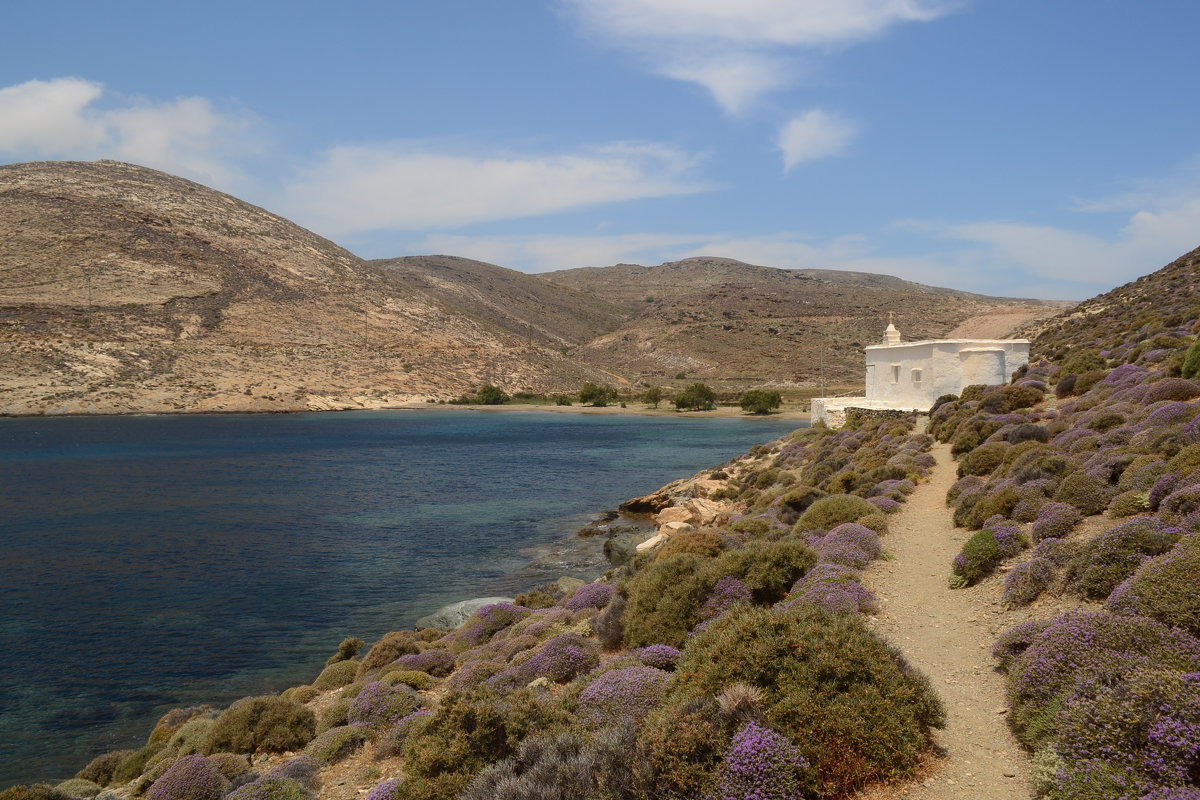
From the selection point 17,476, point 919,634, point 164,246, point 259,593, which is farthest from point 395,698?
point 164,246

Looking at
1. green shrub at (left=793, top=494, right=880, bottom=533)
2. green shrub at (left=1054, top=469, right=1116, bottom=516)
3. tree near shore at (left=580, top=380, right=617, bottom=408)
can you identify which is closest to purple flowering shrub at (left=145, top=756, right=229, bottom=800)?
green shrub at (left=793, top=494, right=880, bottom=533)

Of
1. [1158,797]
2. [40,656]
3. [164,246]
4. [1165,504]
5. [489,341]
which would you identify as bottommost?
[40,656]

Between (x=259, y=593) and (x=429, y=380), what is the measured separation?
85.0 m

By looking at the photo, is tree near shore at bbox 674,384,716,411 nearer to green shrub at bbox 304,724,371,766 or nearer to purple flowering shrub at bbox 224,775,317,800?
green shrub at bbox 304,724,371,766

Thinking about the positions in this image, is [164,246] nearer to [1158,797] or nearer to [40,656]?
[40,656]

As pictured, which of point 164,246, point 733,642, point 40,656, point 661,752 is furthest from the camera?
point 164,246

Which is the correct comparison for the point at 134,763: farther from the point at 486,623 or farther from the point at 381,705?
the point at 486,623

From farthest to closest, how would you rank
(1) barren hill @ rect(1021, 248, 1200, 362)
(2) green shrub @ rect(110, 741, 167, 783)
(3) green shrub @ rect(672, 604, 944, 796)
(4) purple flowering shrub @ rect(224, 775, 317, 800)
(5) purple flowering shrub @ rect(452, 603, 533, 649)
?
(1) barren hill @ rect(1021, 248, 1200, 362), (5) purple flowering shrub @ rect(452, 603, 533, 649), (2) green shrub @ rect(110, 741, 167, 783), (4) purple flowering shrub @ rect(224, 775, 317, 800), (3) green shrub @ rect(672, 604, 944, 796)

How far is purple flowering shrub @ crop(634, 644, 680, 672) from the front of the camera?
8344 millimetres

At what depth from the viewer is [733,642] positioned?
627 centimetres

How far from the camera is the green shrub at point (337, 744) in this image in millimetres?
9266

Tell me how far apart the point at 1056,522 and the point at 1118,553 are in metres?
2.58

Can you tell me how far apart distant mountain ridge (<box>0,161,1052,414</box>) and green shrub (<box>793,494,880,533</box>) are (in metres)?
81.4

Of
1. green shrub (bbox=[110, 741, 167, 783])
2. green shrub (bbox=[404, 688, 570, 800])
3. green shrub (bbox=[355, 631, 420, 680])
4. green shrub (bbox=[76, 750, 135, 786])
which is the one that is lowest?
green shrub (bbox=[76, 750, 135, 786])
